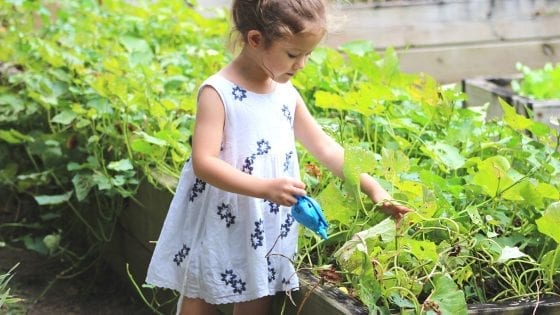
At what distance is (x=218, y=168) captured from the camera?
7.20ft

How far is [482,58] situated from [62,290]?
359cm

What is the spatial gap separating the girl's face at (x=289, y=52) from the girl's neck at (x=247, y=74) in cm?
6

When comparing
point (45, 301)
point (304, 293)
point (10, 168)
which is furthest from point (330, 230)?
point (10, 168)

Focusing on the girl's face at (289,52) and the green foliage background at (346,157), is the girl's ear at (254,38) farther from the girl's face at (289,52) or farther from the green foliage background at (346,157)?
the green foliage background at (346,157)

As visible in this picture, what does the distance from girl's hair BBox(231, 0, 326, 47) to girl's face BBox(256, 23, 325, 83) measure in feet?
0.04

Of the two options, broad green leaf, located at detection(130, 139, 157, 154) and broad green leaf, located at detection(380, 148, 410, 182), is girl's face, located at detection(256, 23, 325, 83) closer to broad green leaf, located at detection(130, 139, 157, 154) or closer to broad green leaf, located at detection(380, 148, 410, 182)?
broad green leaf, located at detection(380, 148, 410, 182)

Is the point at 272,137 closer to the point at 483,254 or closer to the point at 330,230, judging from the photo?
the point at 330,230

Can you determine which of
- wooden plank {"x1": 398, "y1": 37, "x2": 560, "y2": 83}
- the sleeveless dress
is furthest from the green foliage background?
wooden plank {"x1": 398, "y1": 37, "x2": 560, "y2": 83}

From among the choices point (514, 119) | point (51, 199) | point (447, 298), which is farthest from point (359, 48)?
point (447, 298)

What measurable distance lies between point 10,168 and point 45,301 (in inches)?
25.2

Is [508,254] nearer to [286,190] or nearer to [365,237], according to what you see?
[365,237]

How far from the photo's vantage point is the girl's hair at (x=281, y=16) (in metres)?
2.21

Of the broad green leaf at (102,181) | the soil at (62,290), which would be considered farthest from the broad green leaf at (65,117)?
the soil at (62,290)

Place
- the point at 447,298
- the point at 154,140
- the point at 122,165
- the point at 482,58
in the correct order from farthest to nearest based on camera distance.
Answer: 1. the point at 482,58
2. the point at 122,165
3. the point at 154,140
4. the point at 447,298
